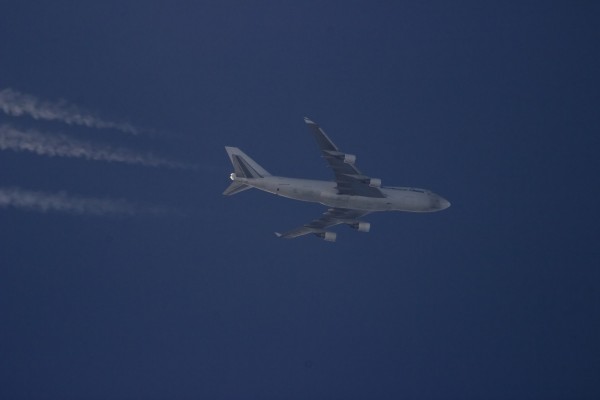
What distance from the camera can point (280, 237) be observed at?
67312 millimetres

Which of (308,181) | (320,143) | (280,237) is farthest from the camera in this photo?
(280,237)

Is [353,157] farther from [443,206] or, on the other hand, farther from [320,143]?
[443,206]

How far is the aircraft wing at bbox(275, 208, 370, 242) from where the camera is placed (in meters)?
67.3

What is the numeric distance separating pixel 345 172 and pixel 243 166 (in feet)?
25.6

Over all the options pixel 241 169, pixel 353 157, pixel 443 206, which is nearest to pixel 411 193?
pixel 443 206

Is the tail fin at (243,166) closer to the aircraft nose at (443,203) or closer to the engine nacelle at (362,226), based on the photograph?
the engine nacelle at (362,226)

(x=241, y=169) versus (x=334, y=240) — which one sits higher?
(x=241, y=169)

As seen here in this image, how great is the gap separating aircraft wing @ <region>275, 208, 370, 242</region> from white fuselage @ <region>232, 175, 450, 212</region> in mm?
3140

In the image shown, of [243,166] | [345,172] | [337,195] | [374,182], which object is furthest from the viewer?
[243,166]

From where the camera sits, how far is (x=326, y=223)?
68000mm

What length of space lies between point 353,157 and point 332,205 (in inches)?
206

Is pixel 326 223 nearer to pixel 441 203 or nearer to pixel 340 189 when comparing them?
pixel 340 189

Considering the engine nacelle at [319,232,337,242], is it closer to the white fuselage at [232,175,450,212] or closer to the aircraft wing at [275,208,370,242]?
the aircraft wing at [275,208,370,242]

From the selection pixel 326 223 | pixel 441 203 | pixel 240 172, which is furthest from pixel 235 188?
pixel 441 203
